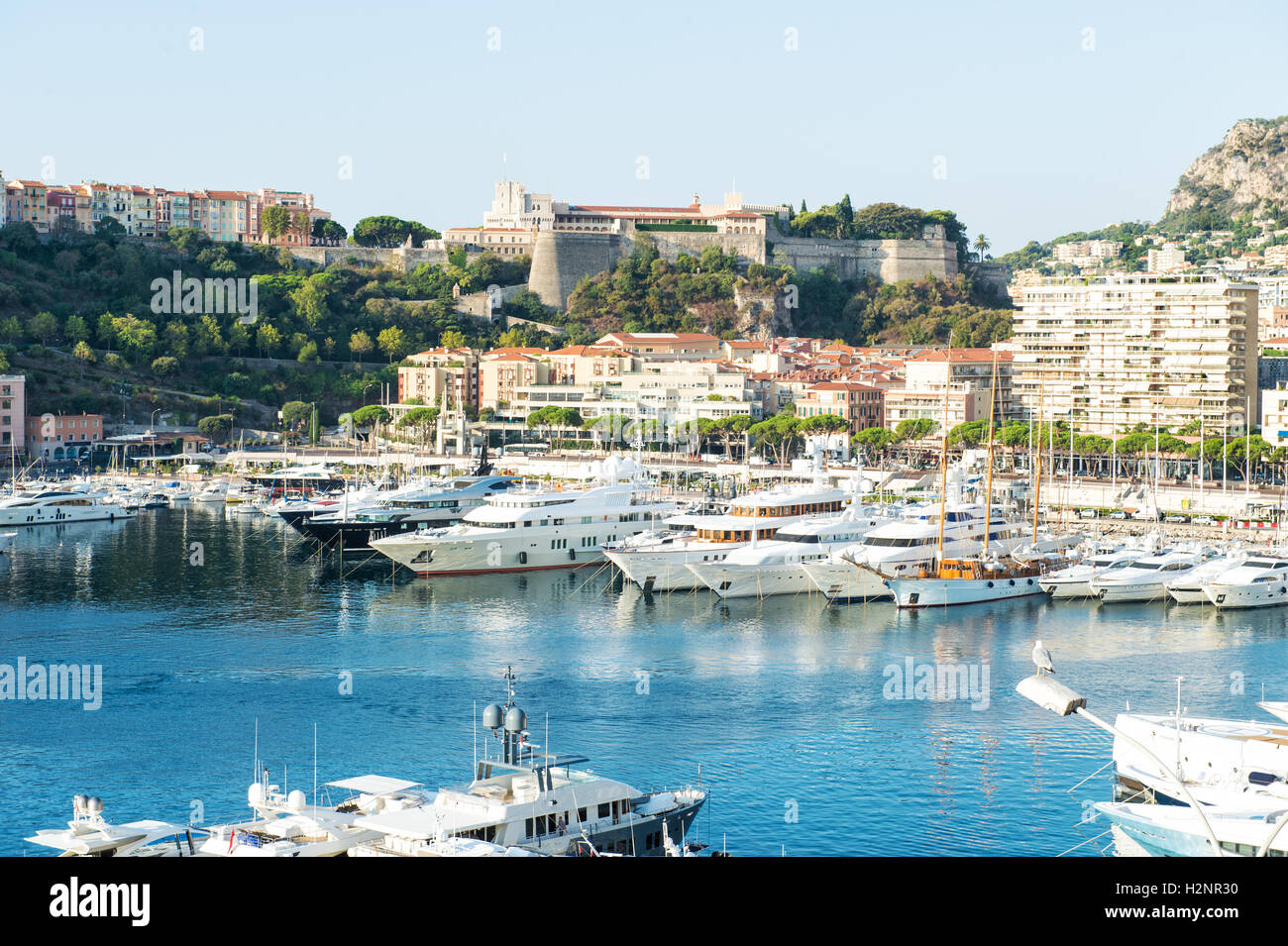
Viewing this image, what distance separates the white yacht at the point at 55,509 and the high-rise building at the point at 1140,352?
25.1m

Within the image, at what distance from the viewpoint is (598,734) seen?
51.6ft

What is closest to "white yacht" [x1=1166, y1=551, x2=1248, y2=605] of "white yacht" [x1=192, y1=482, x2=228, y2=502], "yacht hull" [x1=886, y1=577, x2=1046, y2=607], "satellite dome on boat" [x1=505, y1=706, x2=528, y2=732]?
"yacht hull" [x1=886, y1=577, x2=1046, y2=607]

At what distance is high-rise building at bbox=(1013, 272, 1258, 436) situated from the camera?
4588cm

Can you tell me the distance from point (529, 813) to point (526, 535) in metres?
19.5

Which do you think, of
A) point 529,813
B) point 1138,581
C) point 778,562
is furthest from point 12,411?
point 529,813

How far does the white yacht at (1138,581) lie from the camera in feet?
82.7

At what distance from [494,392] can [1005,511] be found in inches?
1119

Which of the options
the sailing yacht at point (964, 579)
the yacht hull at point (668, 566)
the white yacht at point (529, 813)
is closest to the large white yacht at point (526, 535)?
the yacht hull at point (668, 566)

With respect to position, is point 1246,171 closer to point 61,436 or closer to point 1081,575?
point 61,436

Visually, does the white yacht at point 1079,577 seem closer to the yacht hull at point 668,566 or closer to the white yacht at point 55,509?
the yacht hull at point 668,566

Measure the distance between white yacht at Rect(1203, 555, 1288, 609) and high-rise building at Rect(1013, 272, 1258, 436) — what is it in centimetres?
1971

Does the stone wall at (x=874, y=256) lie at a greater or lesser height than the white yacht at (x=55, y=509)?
greater
